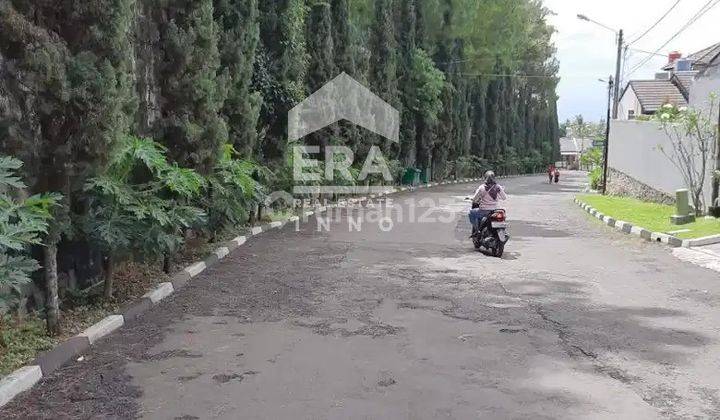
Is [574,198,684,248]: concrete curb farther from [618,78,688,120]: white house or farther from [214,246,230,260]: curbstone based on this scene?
[618,78,688,120]: white house

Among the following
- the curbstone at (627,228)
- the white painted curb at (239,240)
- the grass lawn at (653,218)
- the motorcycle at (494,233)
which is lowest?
the curbstone at (627,228)

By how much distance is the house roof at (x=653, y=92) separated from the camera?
131 feet

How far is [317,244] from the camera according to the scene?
1331 cm

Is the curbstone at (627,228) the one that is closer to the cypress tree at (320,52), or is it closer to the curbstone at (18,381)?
the cypress tree at (320,52)

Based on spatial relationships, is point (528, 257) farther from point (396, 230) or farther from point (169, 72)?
point (169, 72)

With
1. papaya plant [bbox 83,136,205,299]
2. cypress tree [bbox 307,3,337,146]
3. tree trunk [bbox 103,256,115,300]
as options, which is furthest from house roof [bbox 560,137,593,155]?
tree trunk [bbox 103,256,115,300]

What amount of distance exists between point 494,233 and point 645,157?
51.0 ft

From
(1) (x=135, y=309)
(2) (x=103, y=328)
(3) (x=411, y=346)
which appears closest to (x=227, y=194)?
(1) (x=135, y=309)

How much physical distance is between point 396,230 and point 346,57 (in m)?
12.6

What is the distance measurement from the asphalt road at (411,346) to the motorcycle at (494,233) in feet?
2.02

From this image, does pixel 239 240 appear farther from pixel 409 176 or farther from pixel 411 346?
pixel 409 176

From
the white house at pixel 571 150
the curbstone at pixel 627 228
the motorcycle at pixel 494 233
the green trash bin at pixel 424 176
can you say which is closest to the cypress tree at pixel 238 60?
the motorcycle at pixel 494 233

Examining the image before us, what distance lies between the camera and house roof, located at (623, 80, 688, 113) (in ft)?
131

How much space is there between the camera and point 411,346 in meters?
6.16
